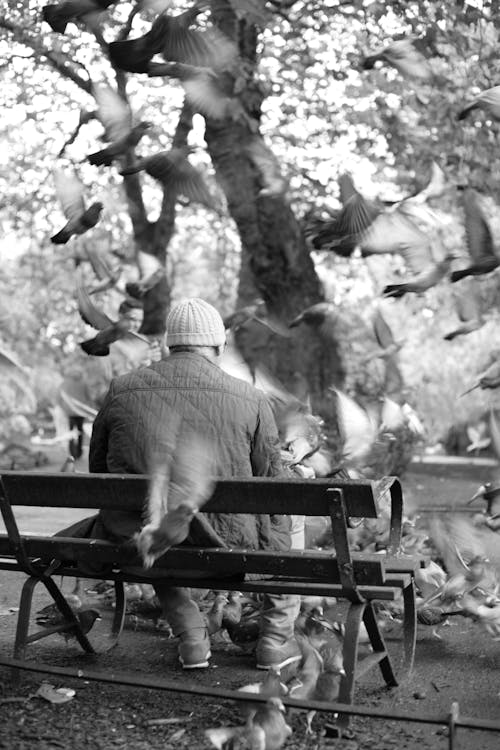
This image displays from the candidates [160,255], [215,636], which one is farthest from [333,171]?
[215,636]

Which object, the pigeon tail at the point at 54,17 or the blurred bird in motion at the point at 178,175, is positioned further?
the blurred bird in motion at the point at 178,175

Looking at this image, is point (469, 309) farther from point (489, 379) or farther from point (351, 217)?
point (351, 217)

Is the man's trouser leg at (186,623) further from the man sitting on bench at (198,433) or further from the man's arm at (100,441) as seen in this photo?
the man's arm at (100,441)

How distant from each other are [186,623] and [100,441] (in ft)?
2.48

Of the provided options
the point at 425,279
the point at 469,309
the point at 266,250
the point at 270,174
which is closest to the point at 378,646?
the point at 425,279

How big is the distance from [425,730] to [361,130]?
11.0 m

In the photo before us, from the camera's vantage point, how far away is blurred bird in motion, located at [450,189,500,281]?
180 inches

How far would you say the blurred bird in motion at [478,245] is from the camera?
4.57 metres

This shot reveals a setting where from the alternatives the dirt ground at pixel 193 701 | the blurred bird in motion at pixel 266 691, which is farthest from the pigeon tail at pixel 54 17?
the blurred bird in motion at pixel 266 691

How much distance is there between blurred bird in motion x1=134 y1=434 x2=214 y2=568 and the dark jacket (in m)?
0.29

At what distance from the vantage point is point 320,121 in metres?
13.9

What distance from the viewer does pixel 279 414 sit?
539 cm

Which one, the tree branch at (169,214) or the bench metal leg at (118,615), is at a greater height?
the tree branch at (169,214)

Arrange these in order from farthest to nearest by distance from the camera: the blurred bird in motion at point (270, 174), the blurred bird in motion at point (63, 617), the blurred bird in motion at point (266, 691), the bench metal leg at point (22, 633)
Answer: the blurred bird in motion at point (270, 174)
the blurred bird in motion at point (63, 617)
the bench metal leg at point (22, 633)
the blurred bird in motion at point (266, 691)
